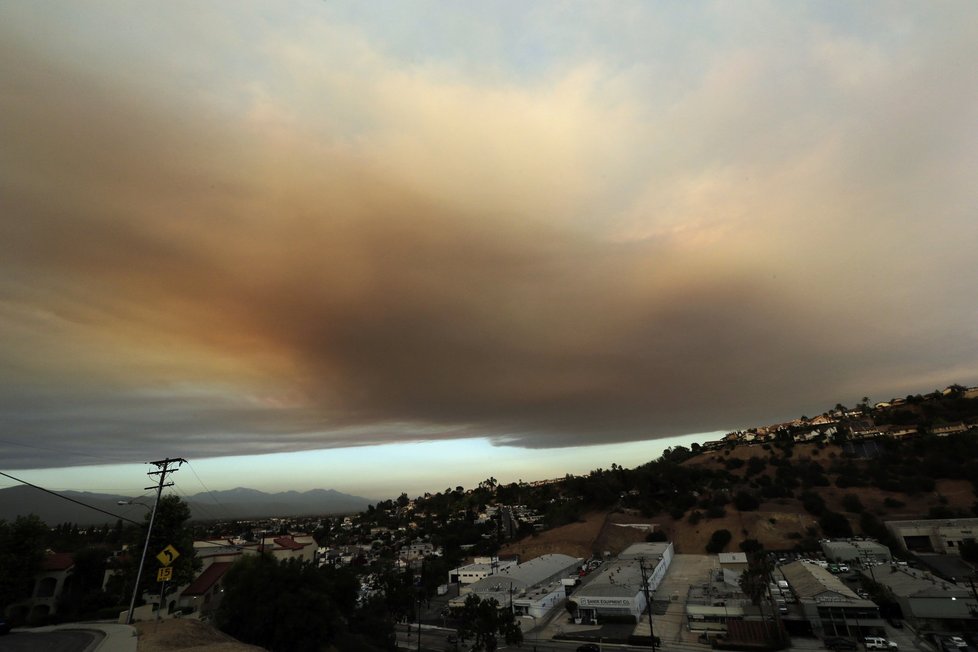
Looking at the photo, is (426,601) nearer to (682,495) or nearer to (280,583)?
(280,583)

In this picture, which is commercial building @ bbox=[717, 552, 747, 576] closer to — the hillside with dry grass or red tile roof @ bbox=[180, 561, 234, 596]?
the hillside with dry grass

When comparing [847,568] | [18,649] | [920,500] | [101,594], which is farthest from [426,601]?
[920,500]

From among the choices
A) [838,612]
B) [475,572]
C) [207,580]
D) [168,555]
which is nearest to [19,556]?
[207,580]

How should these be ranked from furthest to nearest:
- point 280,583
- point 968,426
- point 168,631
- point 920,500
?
point 968,426, point 920,500, point 280,583, point 168,631

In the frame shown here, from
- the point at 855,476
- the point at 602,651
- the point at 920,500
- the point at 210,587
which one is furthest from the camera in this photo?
the point at 855,476

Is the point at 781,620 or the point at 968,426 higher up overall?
the point at 968,426

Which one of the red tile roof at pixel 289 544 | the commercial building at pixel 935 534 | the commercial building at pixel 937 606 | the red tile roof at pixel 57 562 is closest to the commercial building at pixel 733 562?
the commercial building at pixel 935 534

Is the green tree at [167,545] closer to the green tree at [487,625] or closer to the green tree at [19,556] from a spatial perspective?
the green tree at [19,556]
